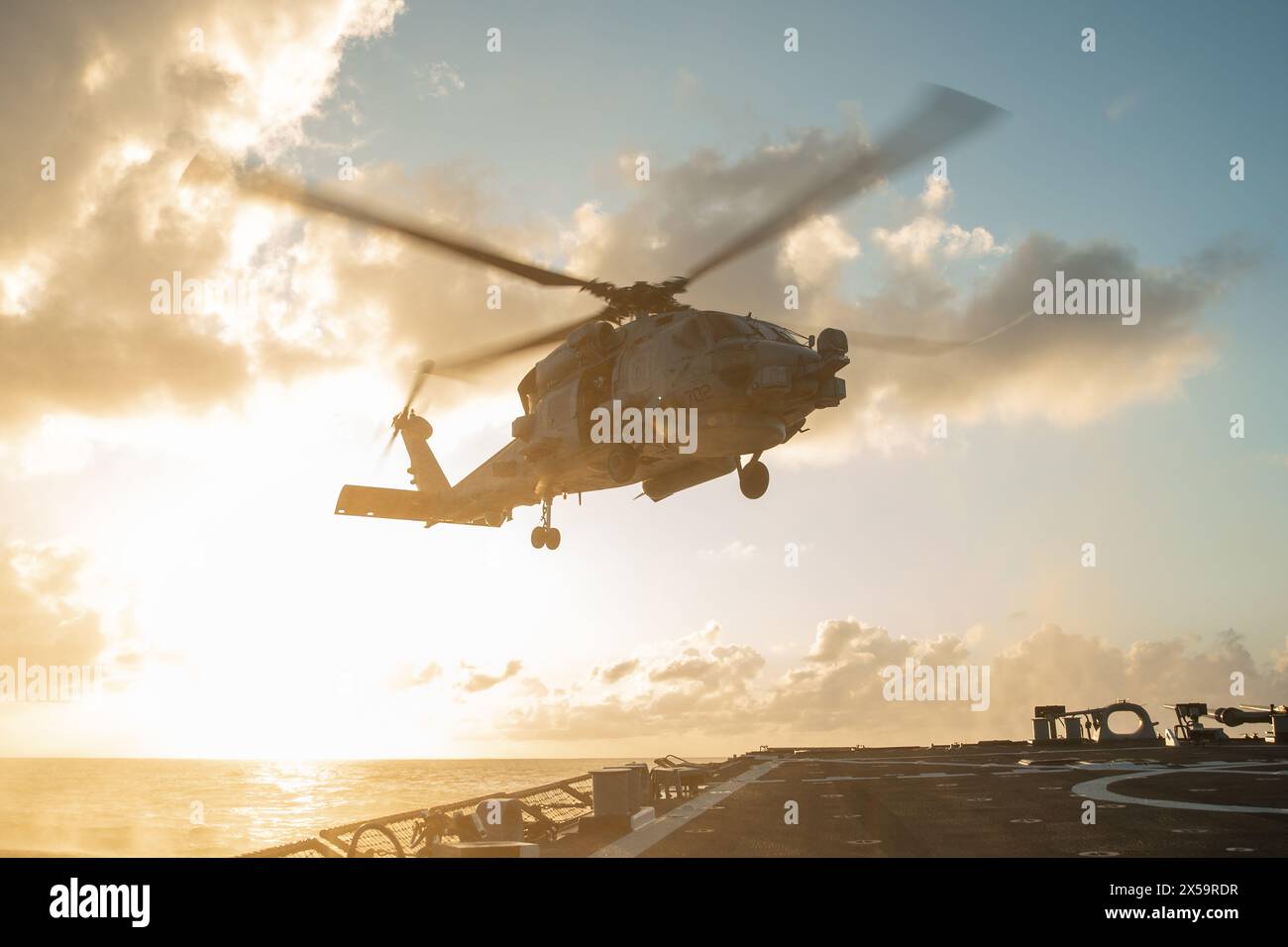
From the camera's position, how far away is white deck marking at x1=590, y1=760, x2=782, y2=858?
15.4 m

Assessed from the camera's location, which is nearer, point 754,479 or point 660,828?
point 660,828

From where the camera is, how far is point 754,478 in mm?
22391

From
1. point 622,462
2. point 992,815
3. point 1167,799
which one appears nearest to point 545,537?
point 622,462

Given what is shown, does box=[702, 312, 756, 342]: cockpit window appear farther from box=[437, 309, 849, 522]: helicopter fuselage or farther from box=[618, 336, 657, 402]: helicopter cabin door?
box=[618, 336, 657, 402]: helicopter cabin door

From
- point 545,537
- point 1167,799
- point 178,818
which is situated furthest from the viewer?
point 178,818

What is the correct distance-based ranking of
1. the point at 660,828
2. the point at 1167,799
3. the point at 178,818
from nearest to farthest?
1. the point at 660,828
2. the point at 1167,799
3. the point at 178,818

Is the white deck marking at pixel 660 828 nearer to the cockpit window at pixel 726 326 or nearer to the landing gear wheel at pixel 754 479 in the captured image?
the landing gear wheel at pixel 754 479

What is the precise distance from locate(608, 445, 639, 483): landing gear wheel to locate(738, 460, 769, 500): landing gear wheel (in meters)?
2.67

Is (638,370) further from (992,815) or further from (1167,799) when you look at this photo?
(1167,799)

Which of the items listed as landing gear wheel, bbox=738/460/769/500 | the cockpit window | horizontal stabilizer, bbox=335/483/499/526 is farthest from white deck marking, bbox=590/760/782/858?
horizontal stabilizer, bbox=335/483/499/526

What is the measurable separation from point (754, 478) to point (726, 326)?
3.89 meters
